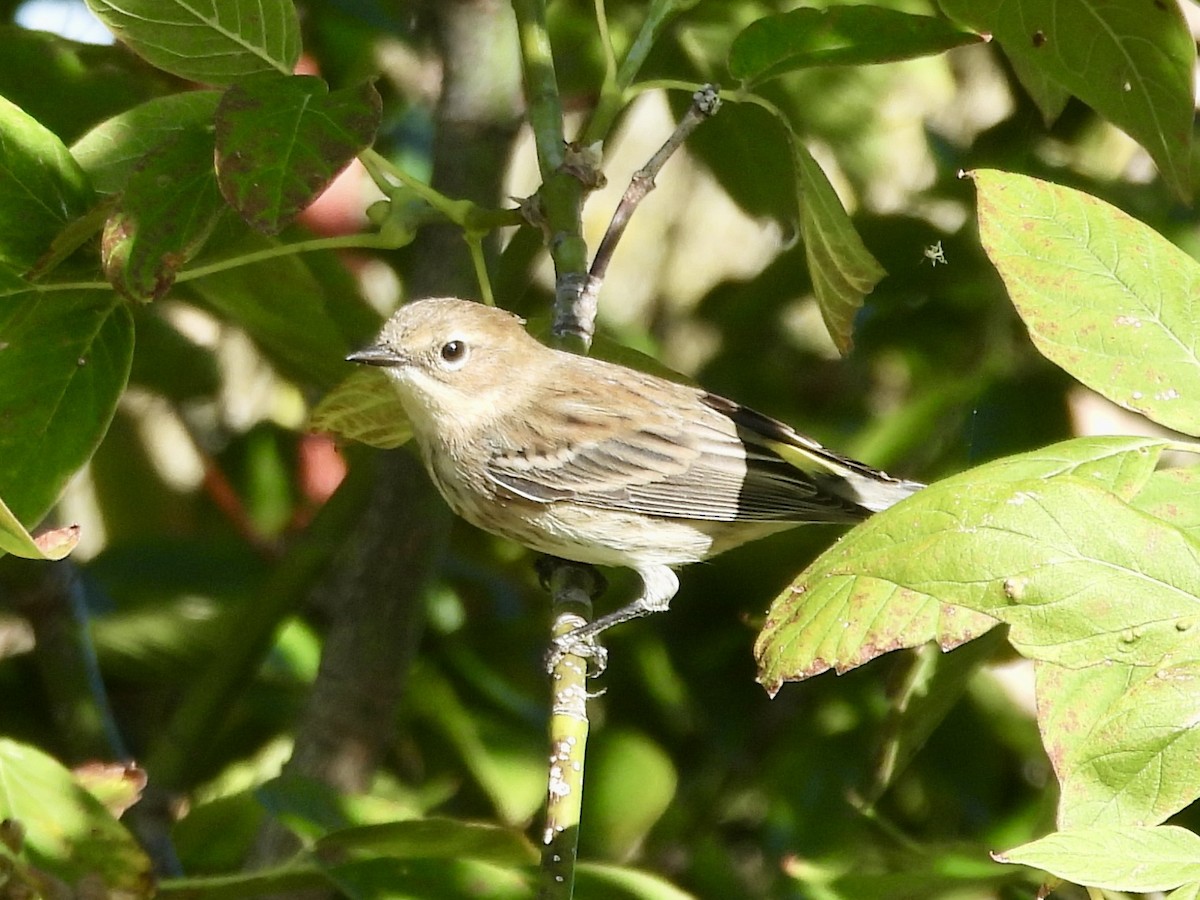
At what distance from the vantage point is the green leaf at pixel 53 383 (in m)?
1.91

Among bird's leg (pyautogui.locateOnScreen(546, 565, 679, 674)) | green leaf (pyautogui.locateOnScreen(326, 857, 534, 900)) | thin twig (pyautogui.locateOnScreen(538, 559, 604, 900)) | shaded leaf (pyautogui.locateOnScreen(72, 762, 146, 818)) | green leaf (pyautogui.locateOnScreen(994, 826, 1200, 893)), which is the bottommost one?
green leaf (pyautogui.locateOnScreen(326, 857, 534, 900))

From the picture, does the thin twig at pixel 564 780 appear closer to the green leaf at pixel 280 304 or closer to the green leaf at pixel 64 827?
the green leaf at pixel 64 827

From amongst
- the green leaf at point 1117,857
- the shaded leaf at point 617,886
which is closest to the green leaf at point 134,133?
the shaded leaf at point 617,886

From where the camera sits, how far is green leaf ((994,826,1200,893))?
3.87ft

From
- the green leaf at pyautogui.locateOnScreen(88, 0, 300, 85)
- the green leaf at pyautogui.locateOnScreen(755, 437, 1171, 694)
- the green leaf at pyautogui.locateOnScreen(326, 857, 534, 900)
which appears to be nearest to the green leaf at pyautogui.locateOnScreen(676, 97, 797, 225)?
the green leaf at pyautogui.locateOnScreen(88, 0, 300, 85)

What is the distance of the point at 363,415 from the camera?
95.3 inches

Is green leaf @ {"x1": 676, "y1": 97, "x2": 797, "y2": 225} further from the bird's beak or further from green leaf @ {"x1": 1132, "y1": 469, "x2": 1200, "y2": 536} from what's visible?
Answer: green leaf @ {"x1": 1132, "y1": 469, "x2": 1200, "y2": 536}

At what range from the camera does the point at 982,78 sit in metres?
4.05

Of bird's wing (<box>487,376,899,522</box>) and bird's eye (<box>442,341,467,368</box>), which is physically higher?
bird's eye (<box>442,341,467,368</box>)

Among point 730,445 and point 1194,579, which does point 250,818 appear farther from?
point 1194,579

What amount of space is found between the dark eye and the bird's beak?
0.17m

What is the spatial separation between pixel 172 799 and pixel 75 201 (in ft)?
4.84

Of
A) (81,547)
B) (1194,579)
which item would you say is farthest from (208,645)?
(1194,579)

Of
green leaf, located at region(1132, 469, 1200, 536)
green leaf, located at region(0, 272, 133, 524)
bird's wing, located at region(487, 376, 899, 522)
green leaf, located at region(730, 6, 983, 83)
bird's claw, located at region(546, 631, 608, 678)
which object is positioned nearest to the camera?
green leaf, located at region(1132, 469, 1200, 536)
